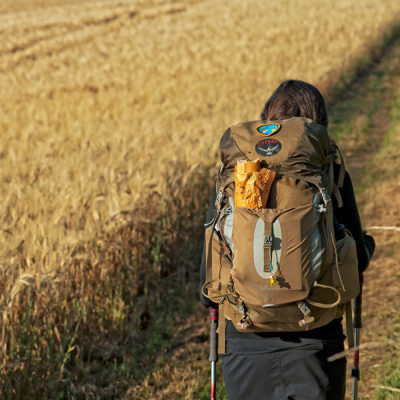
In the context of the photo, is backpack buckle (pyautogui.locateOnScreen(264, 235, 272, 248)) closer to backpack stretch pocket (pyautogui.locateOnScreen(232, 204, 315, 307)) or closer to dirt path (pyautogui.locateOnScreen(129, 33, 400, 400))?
backpack stretch pocket (pyautogui.locateOnScreen(232, 204, 315, 307))

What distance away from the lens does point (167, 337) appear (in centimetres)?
386

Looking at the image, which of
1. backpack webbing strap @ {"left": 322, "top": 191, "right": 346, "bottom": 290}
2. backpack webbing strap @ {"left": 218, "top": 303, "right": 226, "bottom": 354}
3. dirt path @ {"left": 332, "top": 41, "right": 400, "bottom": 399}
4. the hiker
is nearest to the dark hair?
the hiker

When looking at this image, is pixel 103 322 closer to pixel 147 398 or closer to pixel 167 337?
Answer: pixel 167 337

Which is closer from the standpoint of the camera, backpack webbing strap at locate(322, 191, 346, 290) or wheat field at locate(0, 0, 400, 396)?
backpack webbing strap at locate(322, 191, 346, 290)

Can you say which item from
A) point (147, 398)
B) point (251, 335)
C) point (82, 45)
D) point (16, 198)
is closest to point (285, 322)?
point (251, 335)

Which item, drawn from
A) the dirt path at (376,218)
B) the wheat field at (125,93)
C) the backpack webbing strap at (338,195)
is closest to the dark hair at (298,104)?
the backpack webbing strap at (338,195)

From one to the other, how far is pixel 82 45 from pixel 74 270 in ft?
63.8

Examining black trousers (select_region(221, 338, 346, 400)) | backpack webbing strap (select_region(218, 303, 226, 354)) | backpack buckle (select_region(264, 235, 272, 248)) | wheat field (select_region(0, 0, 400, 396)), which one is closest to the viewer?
backpack buckle (select_region(264, 235, 272, 248))

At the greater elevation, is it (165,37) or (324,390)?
(165,37)

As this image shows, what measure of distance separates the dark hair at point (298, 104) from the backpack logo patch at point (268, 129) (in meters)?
0.20

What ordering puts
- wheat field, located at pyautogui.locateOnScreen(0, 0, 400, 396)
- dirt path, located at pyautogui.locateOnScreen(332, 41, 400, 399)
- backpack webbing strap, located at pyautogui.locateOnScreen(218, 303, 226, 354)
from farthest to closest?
wheat field, located at pyautogui.locateOnScreen(0, 0, 400, 396) → dirt path, located at pyautogui.locateOnScreen(332, 41, 400, 399) → backpack webbing strap, located at pyautogui.locateOnScreen(218, 303, 226, 354)

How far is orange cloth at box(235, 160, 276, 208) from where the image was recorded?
1.55 m

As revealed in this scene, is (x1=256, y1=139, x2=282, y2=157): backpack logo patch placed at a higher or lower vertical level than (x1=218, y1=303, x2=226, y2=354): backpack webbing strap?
higher

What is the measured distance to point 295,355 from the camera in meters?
1.66
